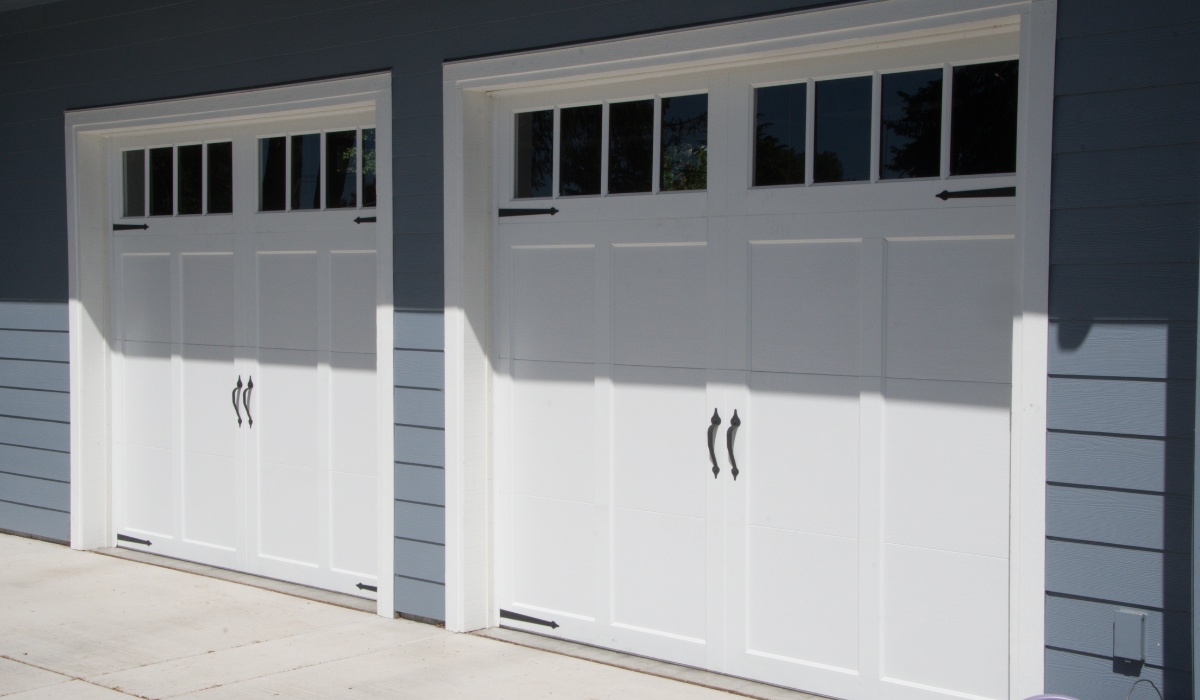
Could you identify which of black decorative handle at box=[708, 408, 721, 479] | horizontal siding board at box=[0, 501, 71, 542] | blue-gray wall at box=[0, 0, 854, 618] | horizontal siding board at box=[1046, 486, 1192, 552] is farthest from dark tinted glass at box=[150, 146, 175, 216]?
horizontal siding board at box=[1046, 486, 1192, 552]

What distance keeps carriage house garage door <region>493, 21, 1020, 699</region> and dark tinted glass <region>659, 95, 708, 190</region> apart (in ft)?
0.04

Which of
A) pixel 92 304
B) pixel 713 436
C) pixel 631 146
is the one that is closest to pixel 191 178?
pixel 92 304

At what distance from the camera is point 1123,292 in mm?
3125

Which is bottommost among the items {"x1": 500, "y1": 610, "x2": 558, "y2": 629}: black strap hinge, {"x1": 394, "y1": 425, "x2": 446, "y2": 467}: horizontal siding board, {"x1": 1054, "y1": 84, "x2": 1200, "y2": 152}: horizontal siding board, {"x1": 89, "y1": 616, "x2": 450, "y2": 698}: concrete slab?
{"x1": 89, "y1": 616, "x2": 450, "y2": 698}: concrete slab

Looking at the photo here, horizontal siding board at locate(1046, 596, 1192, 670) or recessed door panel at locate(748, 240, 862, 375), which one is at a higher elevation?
recessed door panel at locate(748, 240, 862, 375)

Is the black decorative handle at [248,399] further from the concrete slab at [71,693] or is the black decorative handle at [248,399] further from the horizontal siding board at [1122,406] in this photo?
the horizontal siding board at [1122,406]

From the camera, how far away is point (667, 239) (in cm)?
425

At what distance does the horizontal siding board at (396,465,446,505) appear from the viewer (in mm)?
4766

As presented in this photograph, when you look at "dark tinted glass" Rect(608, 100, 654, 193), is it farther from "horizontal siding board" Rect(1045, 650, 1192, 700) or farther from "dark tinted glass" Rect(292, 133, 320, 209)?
"horizontal siding board" Rect(1045, 650, 1192, 700)

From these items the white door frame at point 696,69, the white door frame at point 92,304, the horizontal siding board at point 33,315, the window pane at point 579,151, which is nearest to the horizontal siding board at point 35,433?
the white door frame at point 92,304

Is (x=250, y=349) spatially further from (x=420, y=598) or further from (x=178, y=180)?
(x=420, y=598)

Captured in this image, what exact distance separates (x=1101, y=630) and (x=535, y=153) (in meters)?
2.75

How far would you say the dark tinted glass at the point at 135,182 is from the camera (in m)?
6.16

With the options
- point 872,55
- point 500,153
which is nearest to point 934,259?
point 872,55
